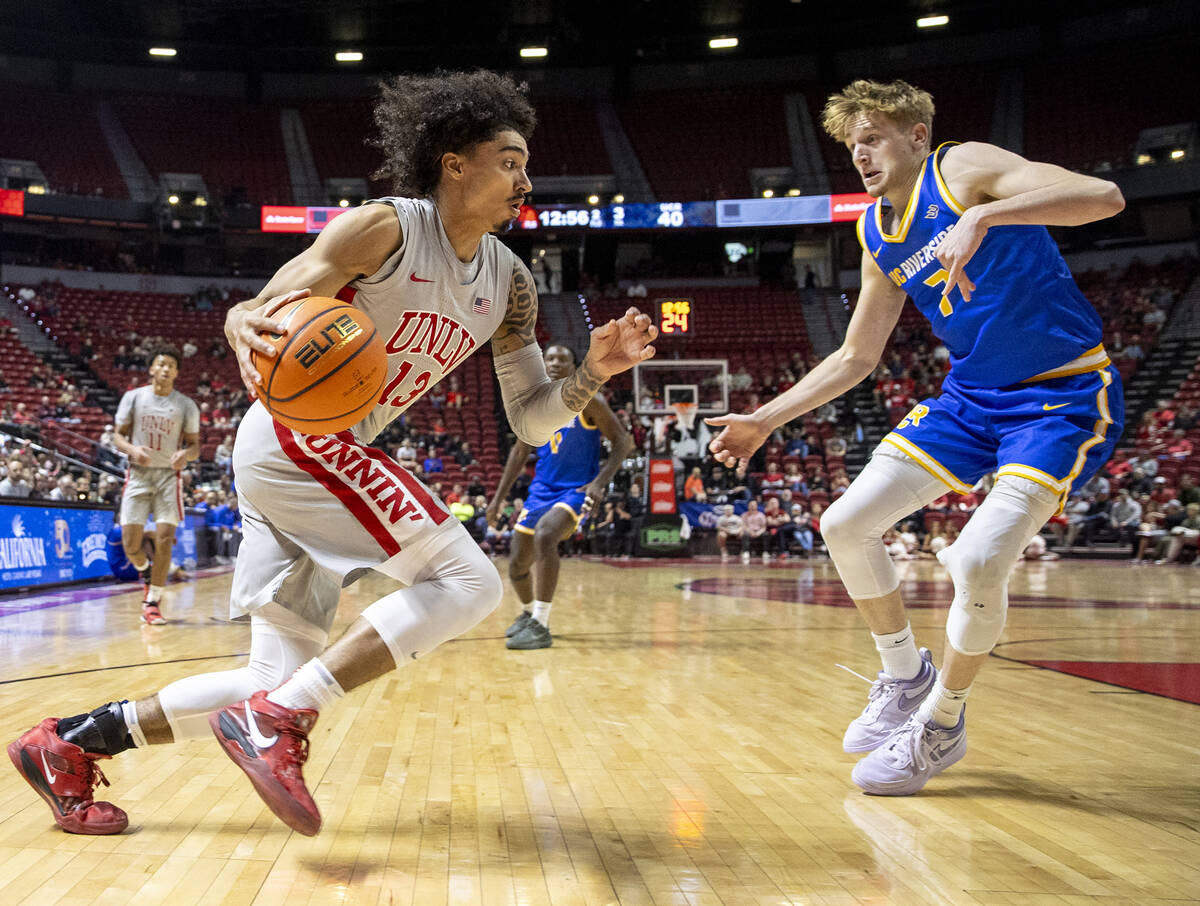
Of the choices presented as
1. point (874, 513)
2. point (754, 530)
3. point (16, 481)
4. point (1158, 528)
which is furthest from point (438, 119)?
point (1158, 528)

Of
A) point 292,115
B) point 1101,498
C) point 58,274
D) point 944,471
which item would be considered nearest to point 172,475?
point 944,471

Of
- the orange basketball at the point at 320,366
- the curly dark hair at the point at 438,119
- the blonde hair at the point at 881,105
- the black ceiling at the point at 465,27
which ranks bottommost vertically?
the orange basketball at the point at 320,366

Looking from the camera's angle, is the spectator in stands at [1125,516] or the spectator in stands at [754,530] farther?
the spectator in stands at [754,530]

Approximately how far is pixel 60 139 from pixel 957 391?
29.9 m

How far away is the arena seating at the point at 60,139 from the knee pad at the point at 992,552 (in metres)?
27.4

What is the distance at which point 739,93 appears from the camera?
95.6ft

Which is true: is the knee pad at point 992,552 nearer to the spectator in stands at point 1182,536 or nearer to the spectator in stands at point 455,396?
the spectator in stands at point 1182,536

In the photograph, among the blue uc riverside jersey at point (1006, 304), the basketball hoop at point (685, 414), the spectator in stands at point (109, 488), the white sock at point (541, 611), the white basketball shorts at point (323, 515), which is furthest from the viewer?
the basketball hoop at point (685, 414)

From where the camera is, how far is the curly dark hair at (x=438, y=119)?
2.60 metres

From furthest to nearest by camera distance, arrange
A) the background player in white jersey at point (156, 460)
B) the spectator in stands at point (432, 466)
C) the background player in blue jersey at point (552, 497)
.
Answer: the spectator in stands at point (432, 466) → the background player in white jersey at point (156, 460) → the background player in blue jersey at point (552, 497)

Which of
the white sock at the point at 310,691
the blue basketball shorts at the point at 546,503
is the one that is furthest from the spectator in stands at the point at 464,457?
the white sock at the point at 310,691

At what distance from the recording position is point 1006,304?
9.41 ft

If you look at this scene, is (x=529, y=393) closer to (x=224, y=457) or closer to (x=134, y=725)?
(x=134, y=725)

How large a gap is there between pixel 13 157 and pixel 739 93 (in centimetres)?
2001
